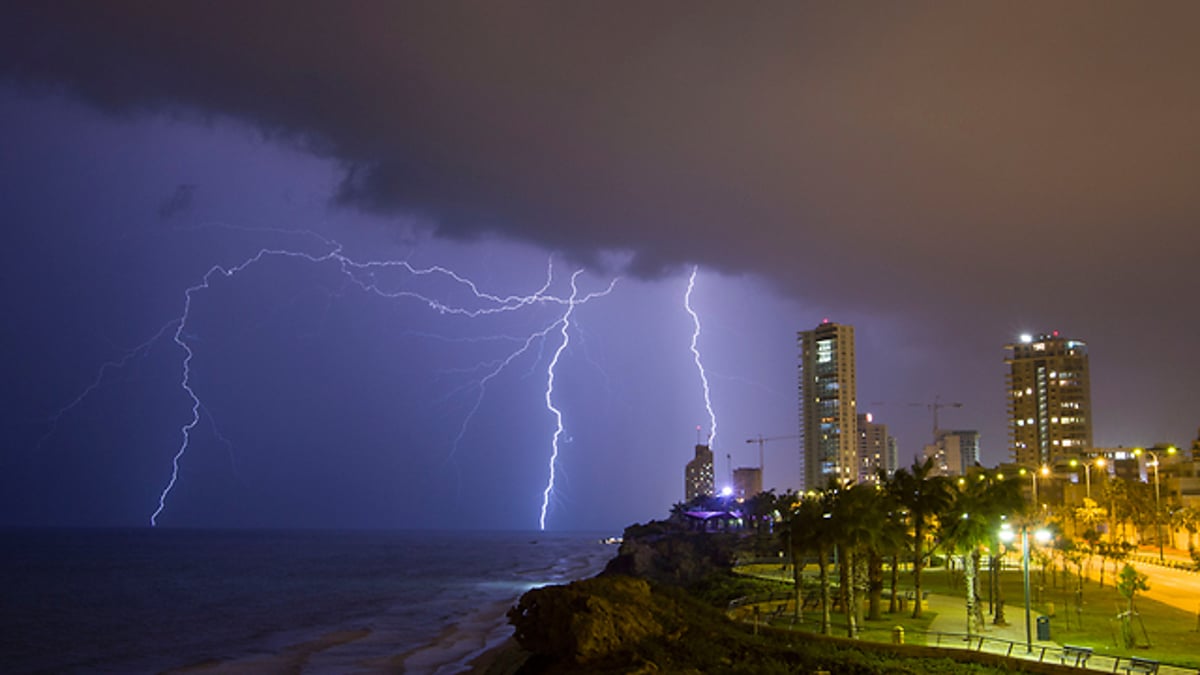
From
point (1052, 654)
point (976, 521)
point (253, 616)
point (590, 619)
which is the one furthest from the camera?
point (253, 616)

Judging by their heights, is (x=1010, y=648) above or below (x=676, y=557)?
above

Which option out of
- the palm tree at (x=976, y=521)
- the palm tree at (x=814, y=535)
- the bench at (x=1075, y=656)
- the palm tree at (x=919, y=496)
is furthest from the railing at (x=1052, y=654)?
the palm tree at (x=919, y=496)

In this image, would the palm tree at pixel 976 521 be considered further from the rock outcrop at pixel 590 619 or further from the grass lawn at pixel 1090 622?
the rock outcrop at pixel 590 619

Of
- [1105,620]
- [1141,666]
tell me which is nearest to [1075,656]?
[1141,666]

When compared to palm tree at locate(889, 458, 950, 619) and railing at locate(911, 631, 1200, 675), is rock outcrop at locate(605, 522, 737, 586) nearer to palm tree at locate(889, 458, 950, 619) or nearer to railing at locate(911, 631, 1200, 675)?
palm tree at locate(889, 458, 950, 619)

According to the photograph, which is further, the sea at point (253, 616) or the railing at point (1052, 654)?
the sea at point (253, 616)

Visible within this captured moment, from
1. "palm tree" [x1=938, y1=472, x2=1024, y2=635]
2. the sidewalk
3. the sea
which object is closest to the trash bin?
the sidewalk

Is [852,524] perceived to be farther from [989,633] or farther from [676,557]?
[676,557]
